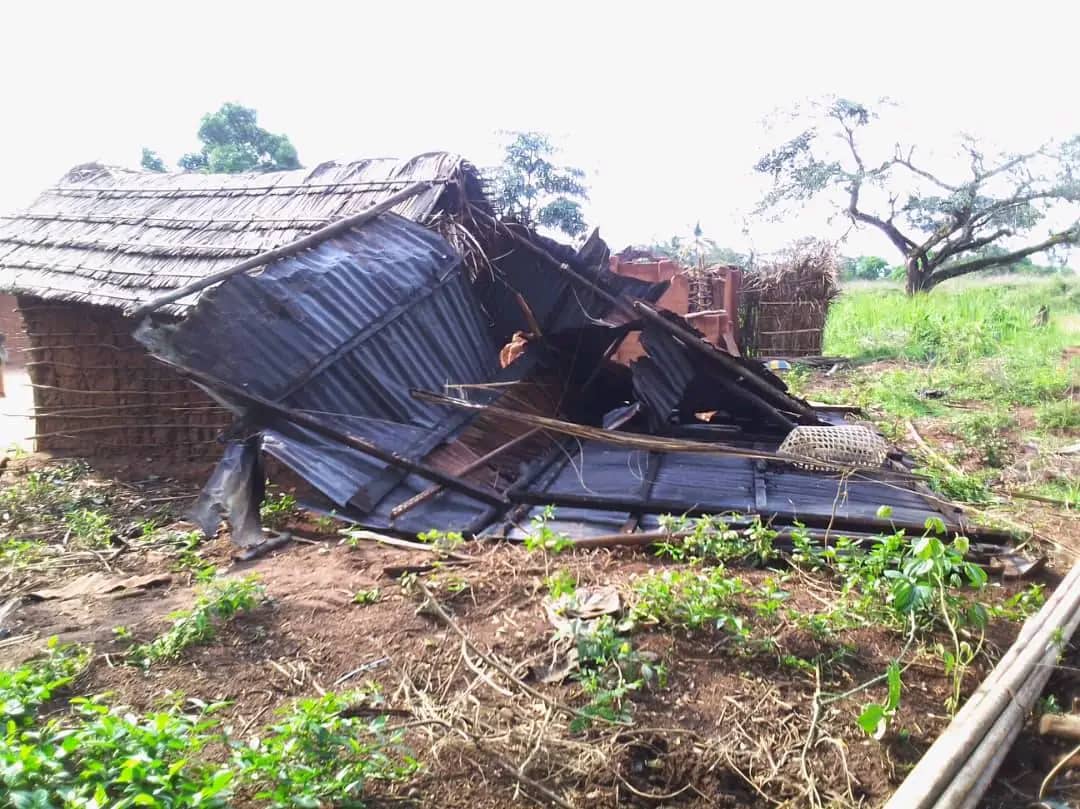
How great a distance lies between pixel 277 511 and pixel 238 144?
23.6m

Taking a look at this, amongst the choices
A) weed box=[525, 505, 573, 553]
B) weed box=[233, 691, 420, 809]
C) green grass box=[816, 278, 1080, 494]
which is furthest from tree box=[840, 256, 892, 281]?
weed box=[233, 691, 420, 809]

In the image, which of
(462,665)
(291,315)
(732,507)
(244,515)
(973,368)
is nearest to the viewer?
(462,665)

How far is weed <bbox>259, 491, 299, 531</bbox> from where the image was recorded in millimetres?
5129

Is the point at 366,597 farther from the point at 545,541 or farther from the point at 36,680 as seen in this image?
the point at 36,680

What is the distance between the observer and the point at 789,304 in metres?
14.6

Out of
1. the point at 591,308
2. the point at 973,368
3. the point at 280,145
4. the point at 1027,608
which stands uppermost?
the point at 280,145

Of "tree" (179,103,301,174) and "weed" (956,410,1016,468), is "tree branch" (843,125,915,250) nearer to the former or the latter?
"weed" (956,410,1016,468)

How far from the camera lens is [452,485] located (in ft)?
17.6

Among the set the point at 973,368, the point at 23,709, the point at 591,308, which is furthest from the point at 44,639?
the point at 973,368

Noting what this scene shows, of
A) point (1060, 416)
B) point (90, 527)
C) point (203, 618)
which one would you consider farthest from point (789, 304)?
point (203, 618)

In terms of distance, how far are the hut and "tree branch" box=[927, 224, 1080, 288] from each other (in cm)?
1953

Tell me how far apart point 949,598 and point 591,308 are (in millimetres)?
4853

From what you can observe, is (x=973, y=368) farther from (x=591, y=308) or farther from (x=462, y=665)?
(x=462, y=665)

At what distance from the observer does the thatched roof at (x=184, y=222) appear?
7133 millimetres
